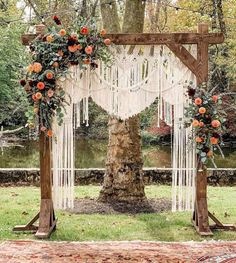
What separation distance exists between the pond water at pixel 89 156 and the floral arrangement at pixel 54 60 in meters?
9.13

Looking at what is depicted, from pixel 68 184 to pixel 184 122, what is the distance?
4.84 feet

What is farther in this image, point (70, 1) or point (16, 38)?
point (16, 38)

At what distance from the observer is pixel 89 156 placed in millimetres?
16969

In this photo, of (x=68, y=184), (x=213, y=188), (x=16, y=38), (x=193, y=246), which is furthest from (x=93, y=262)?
(x=16, y=38)

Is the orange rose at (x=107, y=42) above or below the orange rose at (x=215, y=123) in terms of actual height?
above

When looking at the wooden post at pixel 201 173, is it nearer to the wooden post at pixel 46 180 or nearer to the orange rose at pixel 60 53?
the orange rose at pixel 60 53

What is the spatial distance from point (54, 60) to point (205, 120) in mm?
1713

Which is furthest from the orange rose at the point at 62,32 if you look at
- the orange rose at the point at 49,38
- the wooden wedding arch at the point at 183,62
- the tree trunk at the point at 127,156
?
the tree trunk at the point at 127,156

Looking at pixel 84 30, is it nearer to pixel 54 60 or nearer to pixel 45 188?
pixel 54 60

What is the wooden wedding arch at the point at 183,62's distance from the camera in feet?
18.4

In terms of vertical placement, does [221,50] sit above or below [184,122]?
above

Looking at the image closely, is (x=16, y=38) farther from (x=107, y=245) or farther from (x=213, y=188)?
(x=107, y=245)

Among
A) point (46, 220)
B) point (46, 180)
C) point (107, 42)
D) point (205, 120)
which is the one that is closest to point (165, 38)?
point (107, 42)

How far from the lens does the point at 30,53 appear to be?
5.59 metres
